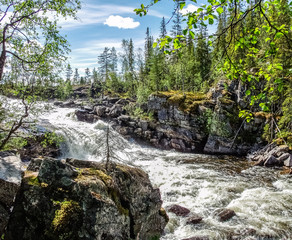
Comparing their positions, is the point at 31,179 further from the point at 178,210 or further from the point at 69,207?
the point at 178,210

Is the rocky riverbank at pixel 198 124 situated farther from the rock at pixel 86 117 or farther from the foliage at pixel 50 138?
the foliage at pixel 50 138

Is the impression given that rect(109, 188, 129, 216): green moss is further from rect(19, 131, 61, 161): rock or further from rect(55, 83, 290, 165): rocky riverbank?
rect(55, 83, 290, 165): rocky riverbank

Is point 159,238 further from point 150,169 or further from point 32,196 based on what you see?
point 150,169

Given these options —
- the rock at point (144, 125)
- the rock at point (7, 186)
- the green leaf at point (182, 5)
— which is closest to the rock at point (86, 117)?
the rock at point (144, 125)

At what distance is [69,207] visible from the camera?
5656 mm

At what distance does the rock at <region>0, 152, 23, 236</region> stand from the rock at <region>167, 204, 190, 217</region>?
9.02m

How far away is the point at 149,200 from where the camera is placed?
8.25 m

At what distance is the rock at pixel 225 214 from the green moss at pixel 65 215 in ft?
29.5

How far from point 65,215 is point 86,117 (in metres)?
36.5

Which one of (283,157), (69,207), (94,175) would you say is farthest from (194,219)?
(283,157)

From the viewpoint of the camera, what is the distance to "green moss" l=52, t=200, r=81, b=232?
541cm

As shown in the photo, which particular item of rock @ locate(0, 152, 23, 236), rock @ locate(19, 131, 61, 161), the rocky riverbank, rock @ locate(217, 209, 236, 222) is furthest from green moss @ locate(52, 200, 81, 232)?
the rocky riverbank

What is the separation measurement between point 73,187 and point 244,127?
27.2 meters

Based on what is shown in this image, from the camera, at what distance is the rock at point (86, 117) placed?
39906 millimetres
